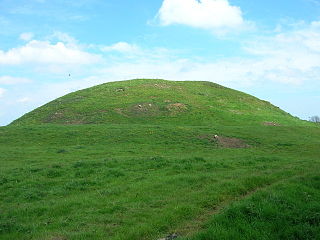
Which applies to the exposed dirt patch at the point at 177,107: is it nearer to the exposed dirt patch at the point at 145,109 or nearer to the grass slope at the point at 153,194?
the exposed dirt patch at the point at 145,109

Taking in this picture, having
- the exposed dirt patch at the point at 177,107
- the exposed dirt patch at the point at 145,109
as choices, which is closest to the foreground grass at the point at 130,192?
the exposed dirt patch at the point at 145,109

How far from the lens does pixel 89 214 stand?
478 inches

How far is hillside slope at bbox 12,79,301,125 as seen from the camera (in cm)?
5097

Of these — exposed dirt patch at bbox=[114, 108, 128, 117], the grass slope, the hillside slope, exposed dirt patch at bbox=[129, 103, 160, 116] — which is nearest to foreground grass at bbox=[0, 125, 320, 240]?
the grass slope

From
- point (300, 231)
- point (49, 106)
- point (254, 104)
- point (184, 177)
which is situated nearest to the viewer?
point (300, 231)

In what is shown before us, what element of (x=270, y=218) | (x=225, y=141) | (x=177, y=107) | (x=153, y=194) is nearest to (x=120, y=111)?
(x=177, y=107)

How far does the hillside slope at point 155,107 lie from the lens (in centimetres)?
5097

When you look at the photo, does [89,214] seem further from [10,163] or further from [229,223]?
[10,163]

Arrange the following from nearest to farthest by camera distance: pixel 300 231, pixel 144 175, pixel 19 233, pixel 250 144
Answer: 1. pixel 300 231
2. pixel 19 233
3. pixel 144 175
4. pixel 250 144

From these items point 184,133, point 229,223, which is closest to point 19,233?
point 229,223

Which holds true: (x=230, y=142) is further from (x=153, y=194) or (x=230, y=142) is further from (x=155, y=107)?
(x=153, y=194)

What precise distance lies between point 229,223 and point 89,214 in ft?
15.4

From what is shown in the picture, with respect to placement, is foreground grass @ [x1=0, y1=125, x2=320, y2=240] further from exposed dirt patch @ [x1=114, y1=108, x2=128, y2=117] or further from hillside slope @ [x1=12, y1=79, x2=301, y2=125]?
exposed dirt patch @ [x1=114, y1=108, x2=128, y2=117]

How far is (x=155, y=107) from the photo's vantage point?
2156 inches
